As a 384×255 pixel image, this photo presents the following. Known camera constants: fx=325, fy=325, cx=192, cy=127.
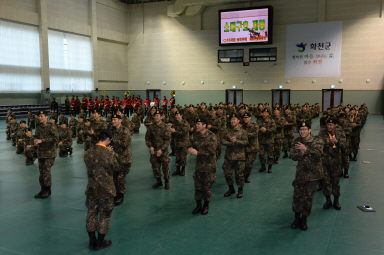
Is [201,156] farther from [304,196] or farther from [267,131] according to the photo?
[267,131]

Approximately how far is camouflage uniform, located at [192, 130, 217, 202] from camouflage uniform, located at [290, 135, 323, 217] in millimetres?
1494

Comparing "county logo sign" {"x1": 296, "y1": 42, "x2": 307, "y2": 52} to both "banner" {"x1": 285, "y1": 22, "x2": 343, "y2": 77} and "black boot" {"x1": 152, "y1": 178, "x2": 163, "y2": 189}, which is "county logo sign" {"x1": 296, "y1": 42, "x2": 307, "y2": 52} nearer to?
"banner" {"x1": 285, "y1": 22, "x2": 343, "y2": 77}

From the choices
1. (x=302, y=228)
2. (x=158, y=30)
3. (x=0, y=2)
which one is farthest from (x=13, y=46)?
(x=302, y=228)

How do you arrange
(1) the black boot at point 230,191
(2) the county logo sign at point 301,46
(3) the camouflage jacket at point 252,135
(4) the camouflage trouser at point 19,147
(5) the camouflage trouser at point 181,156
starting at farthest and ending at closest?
1. (2) the county logo sign at point 301,46
2. (4) the camouflage trouser at point 19,147
3. (5) the camouflage trouser at point 181,156
4. (3) the camouflage jacket at point 252,135
5. (1) the black boot at point 230,191

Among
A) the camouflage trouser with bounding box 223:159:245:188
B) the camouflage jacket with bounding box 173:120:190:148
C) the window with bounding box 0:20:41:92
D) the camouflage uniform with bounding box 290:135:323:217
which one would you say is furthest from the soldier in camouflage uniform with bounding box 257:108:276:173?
the window with bounding box 0:20:41:92

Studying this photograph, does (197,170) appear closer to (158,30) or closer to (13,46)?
(13,46)

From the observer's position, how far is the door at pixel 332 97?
28359mm

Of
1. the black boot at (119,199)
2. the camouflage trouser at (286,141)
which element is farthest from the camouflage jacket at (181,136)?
the camouflage trouser at (286,141)

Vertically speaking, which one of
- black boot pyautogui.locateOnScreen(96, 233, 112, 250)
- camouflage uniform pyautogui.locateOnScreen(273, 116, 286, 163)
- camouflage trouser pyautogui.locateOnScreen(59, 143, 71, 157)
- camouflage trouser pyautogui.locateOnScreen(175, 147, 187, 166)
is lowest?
black boot pyautogui.locateOnScreen(96, 233, 112, 250)

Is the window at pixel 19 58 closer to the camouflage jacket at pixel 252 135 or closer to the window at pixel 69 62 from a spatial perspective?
the window at pixel 69 62

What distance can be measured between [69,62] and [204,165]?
2787cm

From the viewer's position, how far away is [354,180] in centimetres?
844

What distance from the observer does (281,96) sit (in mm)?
30391

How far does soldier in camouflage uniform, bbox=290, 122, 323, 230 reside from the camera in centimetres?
516
